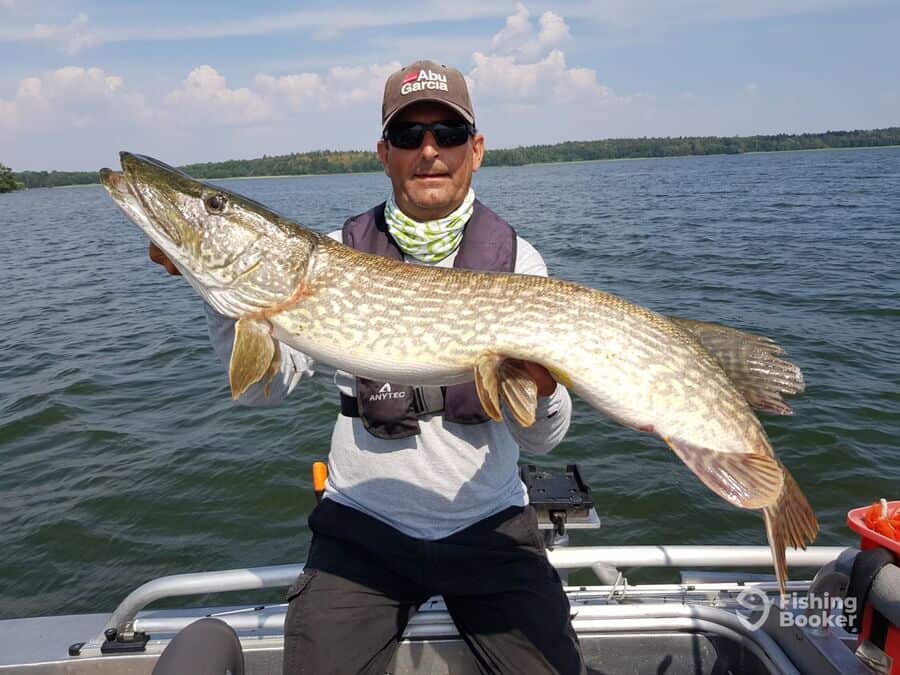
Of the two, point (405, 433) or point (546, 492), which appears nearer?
point (405, 433)

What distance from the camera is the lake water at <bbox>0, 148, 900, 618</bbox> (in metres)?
5.02

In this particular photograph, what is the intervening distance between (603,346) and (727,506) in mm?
4057

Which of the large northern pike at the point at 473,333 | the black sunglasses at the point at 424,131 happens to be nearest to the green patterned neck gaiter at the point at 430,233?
the black sunglasses at the point at 424,131

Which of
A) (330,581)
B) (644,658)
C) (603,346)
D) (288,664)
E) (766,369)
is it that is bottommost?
(644,658)

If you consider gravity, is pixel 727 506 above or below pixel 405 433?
below

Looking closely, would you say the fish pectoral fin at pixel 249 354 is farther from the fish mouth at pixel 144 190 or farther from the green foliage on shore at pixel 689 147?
the green foliage on shore at pixel 689 147

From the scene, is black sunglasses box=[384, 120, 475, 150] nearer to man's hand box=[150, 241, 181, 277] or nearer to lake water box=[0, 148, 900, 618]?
man's hand box=[150, 241, 181, 277]

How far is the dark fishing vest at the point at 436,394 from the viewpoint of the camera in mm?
2410

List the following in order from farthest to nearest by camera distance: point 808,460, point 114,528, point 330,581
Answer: point 808,460 < point 114,528 < point 330,581

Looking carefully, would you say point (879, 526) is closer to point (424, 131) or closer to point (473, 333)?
point (473, 333)

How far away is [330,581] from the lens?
233 cm

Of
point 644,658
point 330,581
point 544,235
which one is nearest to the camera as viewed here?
point 330,581

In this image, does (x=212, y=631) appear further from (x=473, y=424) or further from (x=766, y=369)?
(x=766, y=369)

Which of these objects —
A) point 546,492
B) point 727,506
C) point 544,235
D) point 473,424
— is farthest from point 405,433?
point 544,235
